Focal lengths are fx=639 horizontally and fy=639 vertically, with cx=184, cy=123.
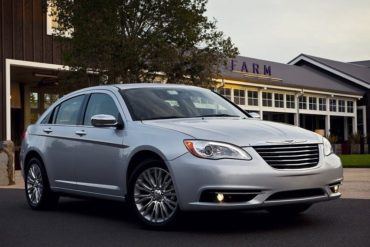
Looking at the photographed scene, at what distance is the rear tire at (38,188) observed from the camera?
8.88 metres

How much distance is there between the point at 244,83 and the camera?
121 feet

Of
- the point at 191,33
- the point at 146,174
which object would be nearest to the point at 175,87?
the point at 146,174

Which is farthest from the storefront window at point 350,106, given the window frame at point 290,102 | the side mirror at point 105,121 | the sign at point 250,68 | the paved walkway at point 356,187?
the side mirror at point 105,121

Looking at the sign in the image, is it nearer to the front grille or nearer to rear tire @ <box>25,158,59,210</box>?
rear tire @ <box>25,158,59,210</box>

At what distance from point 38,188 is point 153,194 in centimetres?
284

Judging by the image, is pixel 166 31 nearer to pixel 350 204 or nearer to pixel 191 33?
pixel 191 33

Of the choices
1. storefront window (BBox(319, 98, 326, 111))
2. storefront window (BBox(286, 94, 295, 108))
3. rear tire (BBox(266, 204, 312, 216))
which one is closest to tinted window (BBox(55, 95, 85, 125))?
rear tire (BBox(266, 204, 312, 216))

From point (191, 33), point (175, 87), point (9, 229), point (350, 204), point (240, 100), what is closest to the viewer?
point (9, 229)

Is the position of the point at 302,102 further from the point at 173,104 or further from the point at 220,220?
the point at 220,220

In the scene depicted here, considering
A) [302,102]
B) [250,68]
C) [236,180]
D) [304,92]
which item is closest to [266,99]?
[250,68]

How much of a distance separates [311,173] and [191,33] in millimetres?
10313

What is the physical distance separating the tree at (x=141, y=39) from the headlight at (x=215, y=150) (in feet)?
31.6

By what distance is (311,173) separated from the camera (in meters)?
6.43

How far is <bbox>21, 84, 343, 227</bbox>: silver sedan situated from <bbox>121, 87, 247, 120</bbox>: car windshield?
12 mm
